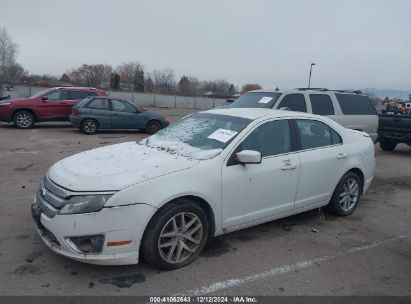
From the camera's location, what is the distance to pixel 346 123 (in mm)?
9367

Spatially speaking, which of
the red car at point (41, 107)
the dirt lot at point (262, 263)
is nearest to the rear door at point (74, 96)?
the red car at point (41, 107)

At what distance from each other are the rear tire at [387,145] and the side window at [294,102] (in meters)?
5.80

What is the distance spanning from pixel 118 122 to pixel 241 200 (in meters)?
10.9

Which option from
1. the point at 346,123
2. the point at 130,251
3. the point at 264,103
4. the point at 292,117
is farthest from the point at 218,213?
the point at 346,123

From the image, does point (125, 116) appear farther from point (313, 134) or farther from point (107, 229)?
point (107, 229)

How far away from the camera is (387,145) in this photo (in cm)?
1316

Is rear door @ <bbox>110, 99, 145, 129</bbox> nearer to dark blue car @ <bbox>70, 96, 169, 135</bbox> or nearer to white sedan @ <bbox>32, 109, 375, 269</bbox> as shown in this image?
dark blue car @ <bbox>70, 96, 169, 135</bbox>

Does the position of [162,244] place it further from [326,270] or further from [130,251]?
[326,270]

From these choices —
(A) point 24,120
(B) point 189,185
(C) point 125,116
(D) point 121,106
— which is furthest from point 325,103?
(A) point 24,120

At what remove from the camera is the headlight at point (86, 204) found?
3285mm

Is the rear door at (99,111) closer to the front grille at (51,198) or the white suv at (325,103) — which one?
the white suv at (325,103)

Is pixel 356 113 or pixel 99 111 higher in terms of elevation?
pixel 356 113

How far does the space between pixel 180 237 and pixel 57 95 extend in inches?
496

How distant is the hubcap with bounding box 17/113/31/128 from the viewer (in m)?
14.0
